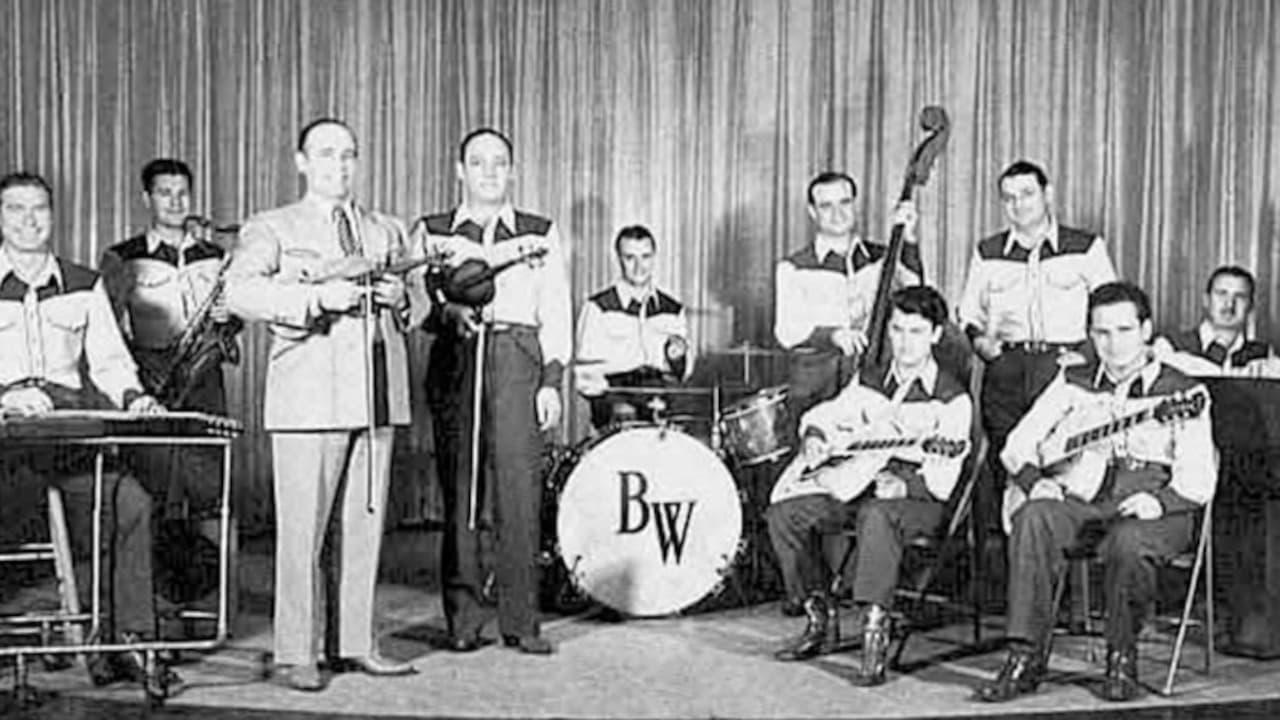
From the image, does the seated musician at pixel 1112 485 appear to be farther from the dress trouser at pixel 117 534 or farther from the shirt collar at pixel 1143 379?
the dress trouser at pixel 117 534

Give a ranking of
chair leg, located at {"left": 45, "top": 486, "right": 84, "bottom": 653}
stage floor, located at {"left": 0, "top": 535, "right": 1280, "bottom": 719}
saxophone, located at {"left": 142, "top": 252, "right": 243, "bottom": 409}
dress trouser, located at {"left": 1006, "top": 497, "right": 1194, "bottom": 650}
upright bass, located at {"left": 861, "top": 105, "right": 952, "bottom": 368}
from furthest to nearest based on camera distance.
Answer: saxophone, located at {"left": 142, "top": 252, "right": 243, "bottom": 409} < upright bass, located at {"left": 861, "top": 105, "right": 952, "bottom": 368} < chair leg, located at {"left": 45, "top": 486, "right": 84, "bottom": 653} < dress trouser, located at {"left": 1006, "top": 497, "right": 1194, "bottom": 650} < stage floor, located at {"left": 0, "top": 535, "right": 1280, "bottom": 719}

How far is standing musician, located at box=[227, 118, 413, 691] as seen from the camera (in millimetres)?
5520

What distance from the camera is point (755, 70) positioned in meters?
9.31

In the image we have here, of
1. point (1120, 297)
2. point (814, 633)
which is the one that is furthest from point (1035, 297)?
point (814, 633)

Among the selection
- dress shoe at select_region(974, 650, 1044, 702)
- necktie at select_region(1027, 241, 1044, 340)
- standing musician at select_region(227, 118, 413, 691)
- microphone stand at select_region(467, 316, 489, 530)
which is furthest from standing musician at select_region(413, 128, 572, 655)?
necktie at select_region(1027, 241, 1044, 340)

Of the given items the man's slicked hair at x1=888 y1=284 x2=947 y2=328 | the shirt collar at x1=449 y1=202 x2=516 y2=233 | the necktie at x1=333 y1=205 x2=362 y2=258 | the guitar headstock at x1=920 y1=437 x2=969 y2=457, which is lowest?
the guitar headstock at x1=920 y1=437 x2=969 y2=457

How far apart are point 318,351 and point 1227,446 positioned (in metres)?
2.88

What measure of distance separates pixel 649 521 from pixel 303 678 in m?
1.58

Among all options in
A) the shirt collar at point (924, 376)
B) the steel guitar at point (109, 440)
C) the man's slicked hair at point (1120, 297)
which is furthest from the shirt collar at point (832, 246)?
the steel guitar at point (109, 440)

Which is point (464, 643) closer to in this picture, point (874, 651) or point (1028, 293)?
point (874, 651)

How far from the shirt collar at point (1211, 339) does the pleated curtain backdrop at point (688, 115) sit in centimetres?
170

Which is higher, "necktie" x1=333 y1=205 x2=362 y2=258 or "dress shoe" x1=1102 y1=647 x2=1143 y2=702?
"necktie" x1=333 y1=205 x2=362 y2=258

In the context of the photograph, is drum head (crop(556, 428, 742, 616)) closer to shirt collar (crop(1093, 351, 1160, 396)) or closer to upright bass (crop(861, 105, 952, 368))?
upright bass (crop(861, 105, 952, 368))

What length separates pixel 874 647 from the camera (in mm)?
5820
